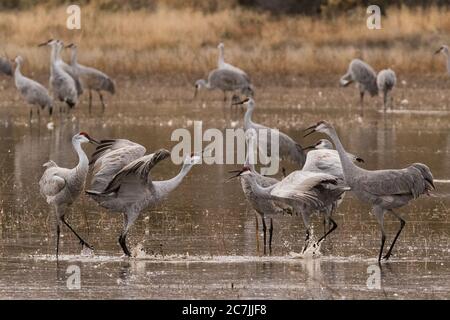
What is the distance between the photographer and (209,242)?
10.8m

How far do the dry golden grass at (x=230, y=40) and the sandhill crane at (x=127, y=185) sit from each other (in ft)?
61.3

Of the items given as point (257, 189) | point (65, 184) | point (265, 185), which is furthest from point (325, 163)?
point (65, 184)

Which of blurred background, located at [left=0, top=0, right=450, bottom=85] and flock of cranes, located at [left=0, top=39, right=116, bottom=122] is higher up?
blurred background, located at [left=0, top=0, right=450, bottom=85]

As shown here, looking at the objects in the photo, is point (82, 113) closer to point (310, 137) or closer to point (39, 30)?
point (310, 137)

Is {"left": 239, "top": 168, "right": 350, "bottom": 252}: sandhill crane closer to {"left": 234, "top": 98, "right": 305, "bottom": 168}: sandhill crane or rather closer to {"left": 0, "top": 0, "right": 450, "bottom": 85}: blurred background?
{"left": 234, "top": 98, "right": 305, "bottom": 168}: sandhill crane

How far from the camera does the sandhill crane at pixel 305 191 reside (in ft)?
34.1

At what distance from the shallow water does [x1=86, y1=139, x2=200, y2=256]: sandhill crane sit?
1.03ft

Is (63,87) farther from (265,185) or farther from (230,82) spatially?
(265,185)

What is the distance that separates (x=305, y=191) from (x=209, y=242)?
3.20ft

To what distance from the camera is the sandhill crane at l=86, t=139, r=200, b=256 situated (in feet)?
33.8

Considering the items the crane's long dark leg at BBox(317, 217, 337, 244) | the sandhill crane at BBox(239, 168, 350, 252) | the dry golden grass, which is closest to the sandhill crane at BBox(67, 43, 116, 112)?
the dry golden grass

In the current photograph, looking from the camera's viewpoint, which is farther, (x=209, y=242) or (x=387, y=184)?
(x=209, y=242)

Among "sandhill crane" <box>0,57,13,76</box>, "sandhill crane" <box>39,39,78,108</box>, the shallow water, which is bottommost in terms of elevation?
the shallow water
